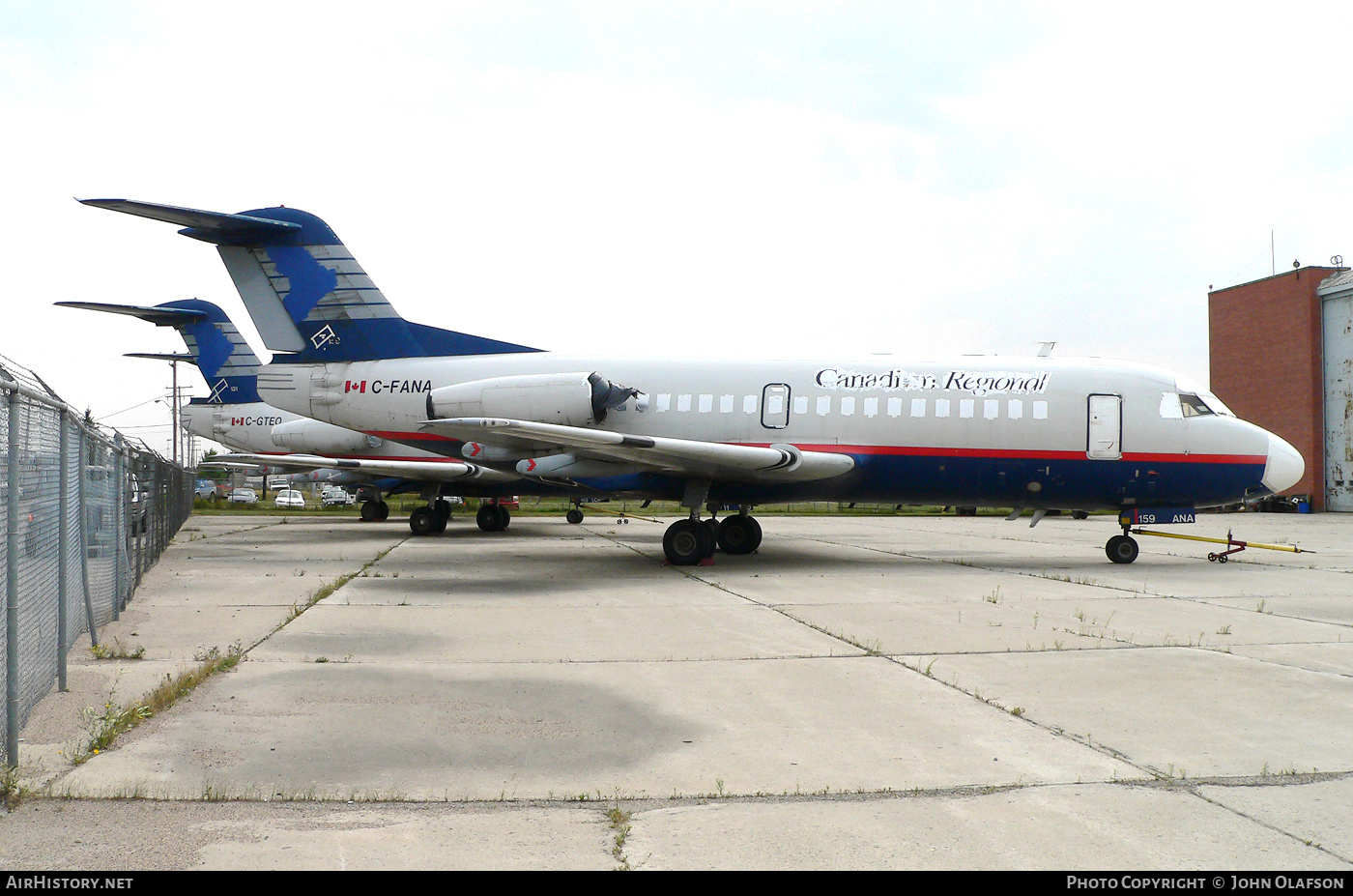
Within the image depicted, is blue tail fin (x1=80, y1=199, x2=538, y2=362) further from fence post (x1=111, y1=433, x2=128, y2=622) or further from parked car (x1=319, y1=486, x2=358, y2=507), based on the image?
parked car (x1=319, y1=486, x2=358, y2=507)

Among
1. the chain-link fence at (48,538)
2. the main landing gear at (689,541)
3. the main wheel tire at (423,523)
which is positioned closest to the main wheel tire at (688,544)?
the main landing gear at (689,541)

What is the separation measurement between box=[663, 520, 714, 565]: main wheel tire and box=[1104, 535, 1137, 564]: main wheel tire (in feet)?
23.0

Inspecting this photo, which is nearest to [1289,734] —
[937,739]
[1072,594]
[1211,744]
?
[1211,744]

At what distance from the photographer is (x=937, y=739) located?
17.7 feet

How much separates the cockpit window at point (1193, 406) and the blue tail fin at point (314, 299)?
38.3ft

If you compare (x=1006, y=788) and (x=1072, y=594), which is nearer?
(x=1006, y=788)

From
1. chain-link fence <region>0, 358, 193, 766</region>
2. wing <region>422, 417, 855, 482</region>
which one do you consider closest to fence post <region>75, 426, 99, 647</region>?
chain-link fence <region>0, 358, 193, 766</region>

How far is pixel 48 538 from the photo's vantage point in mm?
6980

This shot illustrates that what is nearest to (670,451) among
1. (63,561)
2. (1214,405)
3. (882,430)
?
(882,430)

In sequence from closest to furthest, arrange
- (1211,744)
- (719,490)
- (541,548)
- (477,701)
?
Result: (1211,744)
(477,701)
(719,490)
(541,548)

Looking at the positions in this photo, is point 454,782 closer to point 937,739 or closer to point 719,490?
point 937,739

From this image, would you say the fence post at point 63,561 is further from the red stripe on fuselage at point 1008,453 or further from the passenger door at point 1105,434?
the passenger door at point 1105,434

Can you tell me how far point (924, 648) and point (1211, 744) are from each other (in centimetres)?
302

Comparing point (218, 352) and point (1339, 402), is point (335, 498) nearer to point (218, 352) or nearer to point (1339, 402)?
point (218, 352)
